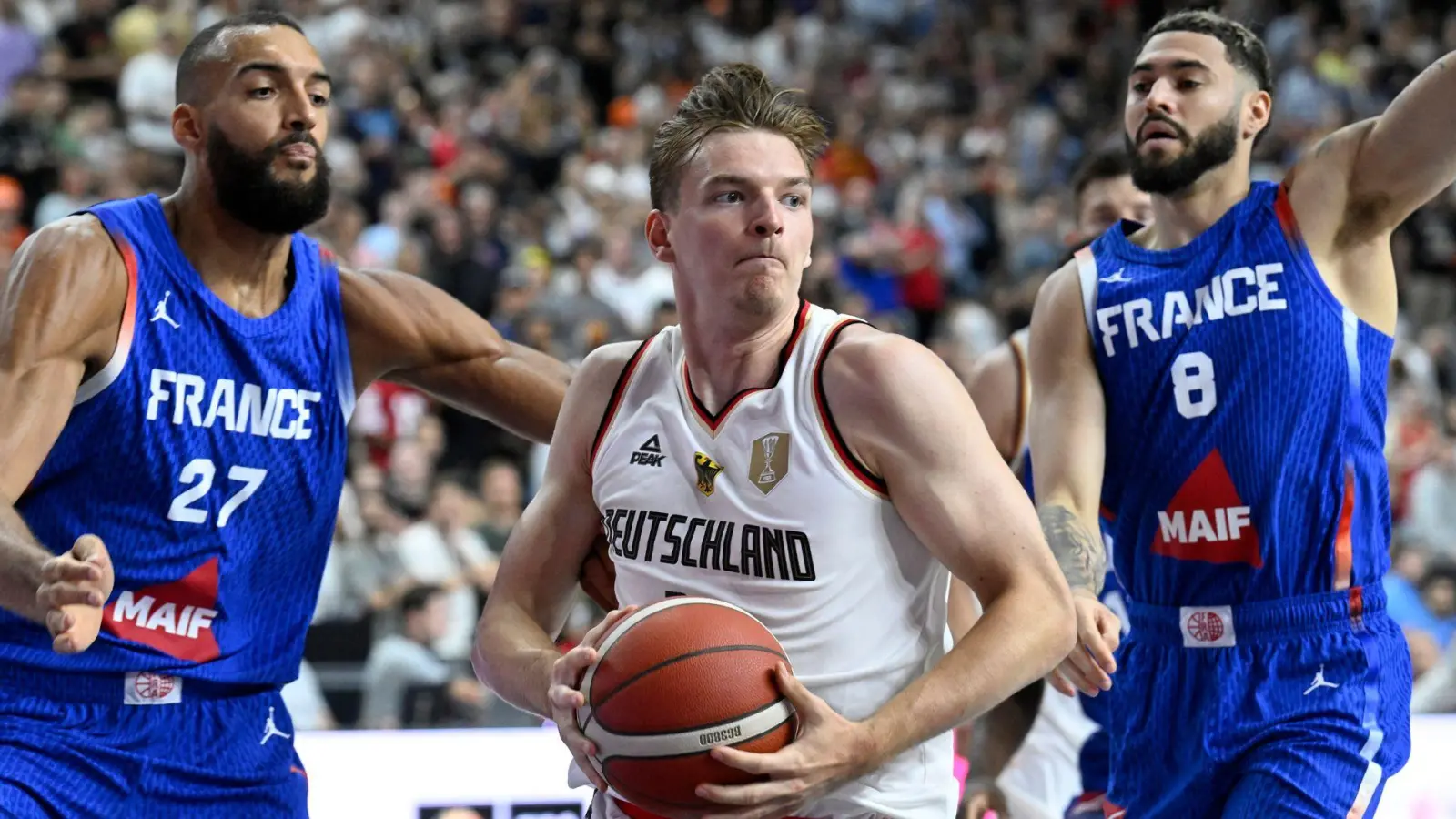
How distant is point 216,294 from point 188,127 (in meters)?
0.49

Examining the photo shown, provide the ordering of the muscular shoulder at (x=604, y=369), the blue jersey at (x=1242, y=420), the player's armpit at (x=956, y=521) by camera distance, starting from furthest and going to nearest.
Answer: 1. the blue jersey at (x=1242, y=420)
2. the muscular shoulder at (x=604, y=369)
3. the player's armpit at (x=956, y=521)

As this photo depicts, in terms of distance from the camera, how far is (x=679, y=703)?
2957mm

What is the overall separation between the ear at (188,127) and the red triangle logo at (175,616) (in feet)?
3.68

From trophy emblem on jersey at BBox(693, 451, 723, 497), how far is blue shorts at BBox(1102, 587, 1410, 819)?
1641 mm

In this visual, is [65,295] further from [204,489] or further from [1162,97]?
[1162,97]

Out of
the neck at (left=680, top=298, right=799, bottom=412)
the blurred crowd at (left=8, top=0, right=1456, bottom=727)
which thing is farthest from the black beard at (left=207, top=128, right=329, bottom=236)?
the blurred crowd at (left=8, top=0, right=1456, bottom=727)

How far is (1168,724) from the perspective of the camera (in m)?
4.39

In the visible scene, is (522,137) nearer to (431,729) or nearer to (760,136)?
(431,729)

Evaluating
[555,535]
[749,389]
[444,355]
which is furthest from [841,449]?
[444,355]

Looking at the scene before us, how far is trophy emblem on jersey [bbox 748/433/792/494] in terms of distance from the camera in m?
3.30

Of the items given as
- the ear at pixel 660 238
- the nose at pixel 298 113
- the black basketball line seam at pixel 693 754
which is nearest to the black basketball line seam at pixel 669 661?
the black basketball line seam at pixel 693 754

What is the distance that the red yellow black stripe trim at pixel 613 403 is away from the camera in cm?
362

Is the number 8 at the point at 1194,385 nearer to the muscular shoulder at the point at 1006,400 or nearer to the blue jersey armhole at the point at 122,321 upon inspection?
the muscular shoulder at the point at 1006,400

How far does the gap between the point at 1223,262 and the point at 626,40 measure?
1311 cm
